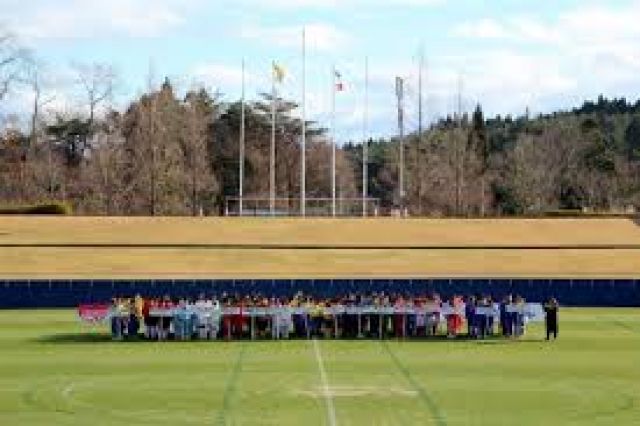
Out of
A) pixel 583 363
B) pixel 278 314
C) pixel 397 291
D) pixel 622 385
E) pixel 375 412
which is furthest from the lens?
pixel 397 291

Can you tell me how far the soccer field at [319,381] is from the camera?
2055 centimetres

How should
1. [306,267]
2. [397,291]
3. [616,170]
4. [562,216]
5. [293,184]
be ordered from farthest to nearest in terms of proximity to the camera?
[616,170], [293,184], [562,216], [306,267], [397,291]

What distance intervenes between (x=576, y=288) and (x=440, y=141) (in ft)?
214

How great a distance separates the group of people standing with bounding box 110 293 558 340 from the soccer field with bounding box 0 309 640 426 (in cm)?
117

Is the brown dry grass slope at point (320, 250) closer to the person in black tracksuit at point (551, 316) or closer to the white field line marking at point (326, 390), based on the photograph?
the person in black tracksuit at point (551, 316)

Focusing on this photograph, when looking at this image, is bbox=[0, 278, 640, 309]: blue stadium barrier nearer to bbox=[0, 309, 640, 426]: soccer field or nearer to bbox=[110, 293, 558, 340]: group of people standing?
bbox=[0, 309, 640, 426]: soccer field

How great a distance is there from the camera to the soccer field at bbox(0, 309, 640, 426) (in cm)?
2055

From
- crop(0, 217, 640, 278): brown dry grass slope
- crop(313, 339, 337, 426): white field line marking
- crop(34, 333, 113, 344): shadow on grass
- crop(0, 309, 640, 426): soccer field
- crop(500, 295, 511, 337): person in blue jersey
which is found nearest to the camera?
crop(313, 339, 337, 426): white field line marking

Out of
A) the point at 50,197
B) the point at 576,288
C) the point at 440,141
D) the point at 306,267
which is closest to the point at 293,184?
the point at 440,141

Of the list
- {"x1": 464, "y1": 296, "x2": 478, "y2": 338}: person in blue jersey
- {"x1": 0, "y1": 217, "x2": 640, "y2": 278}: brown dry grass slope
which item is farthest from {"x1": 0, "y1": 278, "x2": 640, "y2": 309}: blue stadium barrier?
{"x1": 464, "y1": 296, "x2": 478, "y2": 338}: person in blue jersey

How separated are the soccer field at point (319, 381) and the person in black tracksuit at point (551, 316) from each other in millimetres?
529

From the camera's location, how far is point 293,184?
110688 mm

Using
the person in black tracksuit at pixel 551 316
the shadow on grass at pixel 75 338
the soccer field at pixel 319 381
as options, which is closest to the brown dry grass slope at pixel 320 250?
the shadow on grass at pixel 75 338

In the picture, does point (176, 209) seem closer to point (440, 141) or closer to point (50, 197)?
point (50, 197)
